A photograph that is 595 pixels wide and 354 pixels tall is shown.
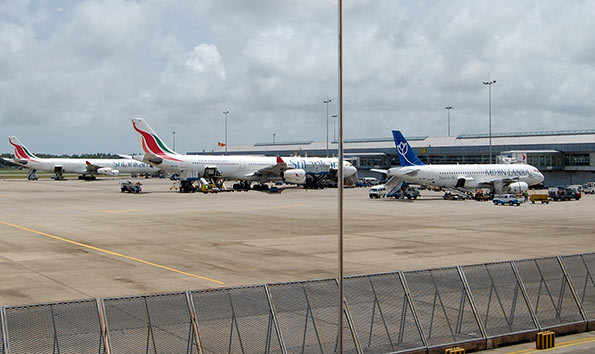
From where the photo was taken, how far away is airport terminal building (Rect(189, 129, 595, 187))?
118750 mm

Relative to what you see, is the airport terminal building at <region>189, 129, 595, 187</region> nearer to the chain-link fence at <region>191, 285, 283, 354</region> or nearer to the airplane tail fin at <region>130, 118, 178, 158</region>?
the airplane tail fin at <region>130, 118, 178, 158</region>

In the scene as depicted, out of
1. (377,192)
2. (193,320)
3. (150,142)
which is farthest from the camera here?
(150,142)

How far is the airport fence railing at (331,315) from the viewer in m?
12.7

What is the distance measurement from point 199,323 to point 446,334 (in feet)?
20.0

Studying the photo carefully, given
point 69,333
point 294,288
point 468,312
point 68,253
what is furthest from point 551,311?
point 68,253

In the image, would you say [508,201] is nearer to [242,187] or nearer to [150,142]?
[242,187]

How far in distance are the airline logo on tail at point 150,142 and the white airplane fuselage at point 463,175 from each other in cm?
3211

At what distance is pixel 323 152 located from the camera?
16675cm

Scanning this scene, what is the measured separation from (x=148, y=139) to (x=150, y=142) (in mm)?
490

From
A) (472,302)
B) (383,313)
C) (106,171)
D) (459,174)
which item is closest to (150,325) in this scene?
(383,313)

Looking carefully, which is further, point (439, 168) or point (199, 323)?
point (439, 168)

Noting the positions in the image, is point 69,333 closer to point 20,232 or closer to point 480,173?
point 20,232

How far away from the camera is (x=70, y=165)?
14738 centimetres

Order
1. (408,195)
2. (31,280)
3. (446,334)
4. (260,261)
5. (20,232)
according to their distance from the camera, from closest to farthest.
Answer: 1. (446,334)
2. (31,280)
3. (260,261)
4. (20,232)
5. (408,195)
